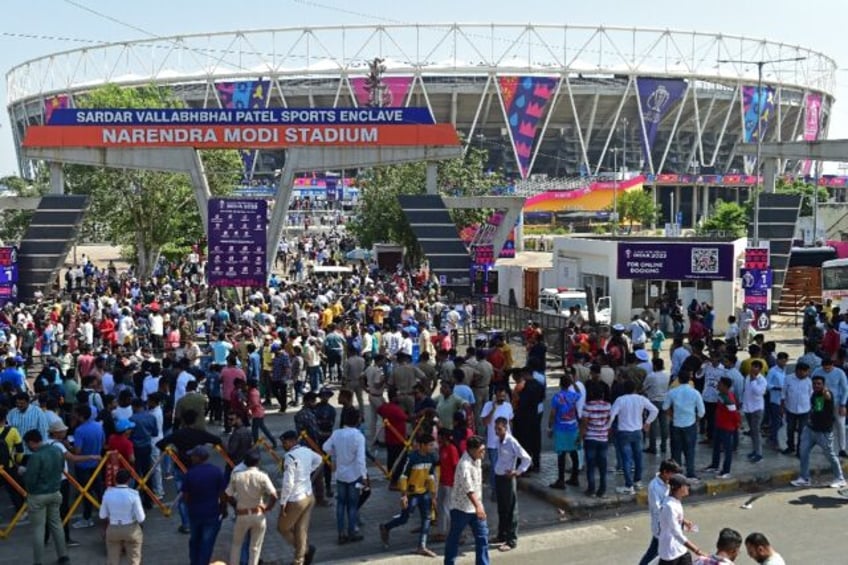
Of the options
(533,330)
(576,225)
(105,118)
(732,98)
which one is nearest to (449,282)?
(533,330)

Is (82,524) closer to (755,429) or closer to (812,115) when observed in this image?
(755,429)

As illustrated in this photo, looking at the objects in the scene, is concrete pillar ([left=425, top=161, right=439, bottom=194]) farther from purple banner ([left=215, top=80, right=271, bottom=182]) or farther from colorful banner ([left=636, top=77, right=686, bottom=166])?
colorful banner ([left=636, top=77, right=686, bottom=166])

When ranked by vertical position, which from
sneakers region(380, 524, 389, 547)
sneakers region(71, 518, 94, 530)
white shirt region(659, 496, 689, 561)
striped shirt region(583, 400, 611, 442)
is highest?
striped shirt region(583, 400, 611, 442)

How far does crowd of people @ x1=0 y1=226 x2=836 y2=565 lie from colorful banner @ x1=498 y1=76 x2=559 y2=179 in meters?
69.5

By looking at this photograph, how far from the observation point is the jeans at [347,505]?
29.3ft

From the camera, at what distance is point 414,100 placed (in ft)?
286

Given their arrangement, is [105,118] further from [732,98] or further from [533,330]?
[732,98]

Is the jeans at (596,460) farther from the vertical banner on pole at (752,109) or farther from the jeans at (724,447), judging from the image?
the vertical banner on pole at (752,109)

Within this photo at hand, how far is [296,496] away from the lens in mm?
7977

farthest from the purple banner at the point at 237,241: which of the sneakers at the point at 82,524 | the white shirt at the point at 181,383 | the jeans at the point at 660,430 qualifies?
the sneakers at the point at 82,524

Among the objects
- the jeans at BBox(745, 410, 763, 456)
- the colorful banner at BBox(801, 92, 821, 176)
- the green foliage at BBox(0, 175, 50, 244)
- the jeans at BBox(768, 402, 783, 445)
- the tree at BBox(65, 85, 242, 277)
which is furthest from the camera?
the colorful banner at BBox(801, 92, 821, 176)

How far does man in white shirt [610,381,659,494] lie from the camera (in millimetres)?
9969

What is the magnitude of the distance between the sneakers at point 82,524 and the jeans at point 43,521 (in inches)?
44.0

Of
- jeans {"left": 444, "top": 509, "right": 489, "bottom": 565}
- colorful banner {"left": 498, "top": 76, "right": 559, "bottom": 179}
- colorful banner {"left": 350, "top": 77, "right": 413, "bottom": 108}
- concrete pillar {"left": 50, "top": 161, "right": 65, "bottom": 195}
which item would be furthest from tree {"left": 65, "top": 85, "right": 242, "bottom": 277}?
colorful banner {"left": 498, "top": 76, "right": 559, "bottom": 179}
